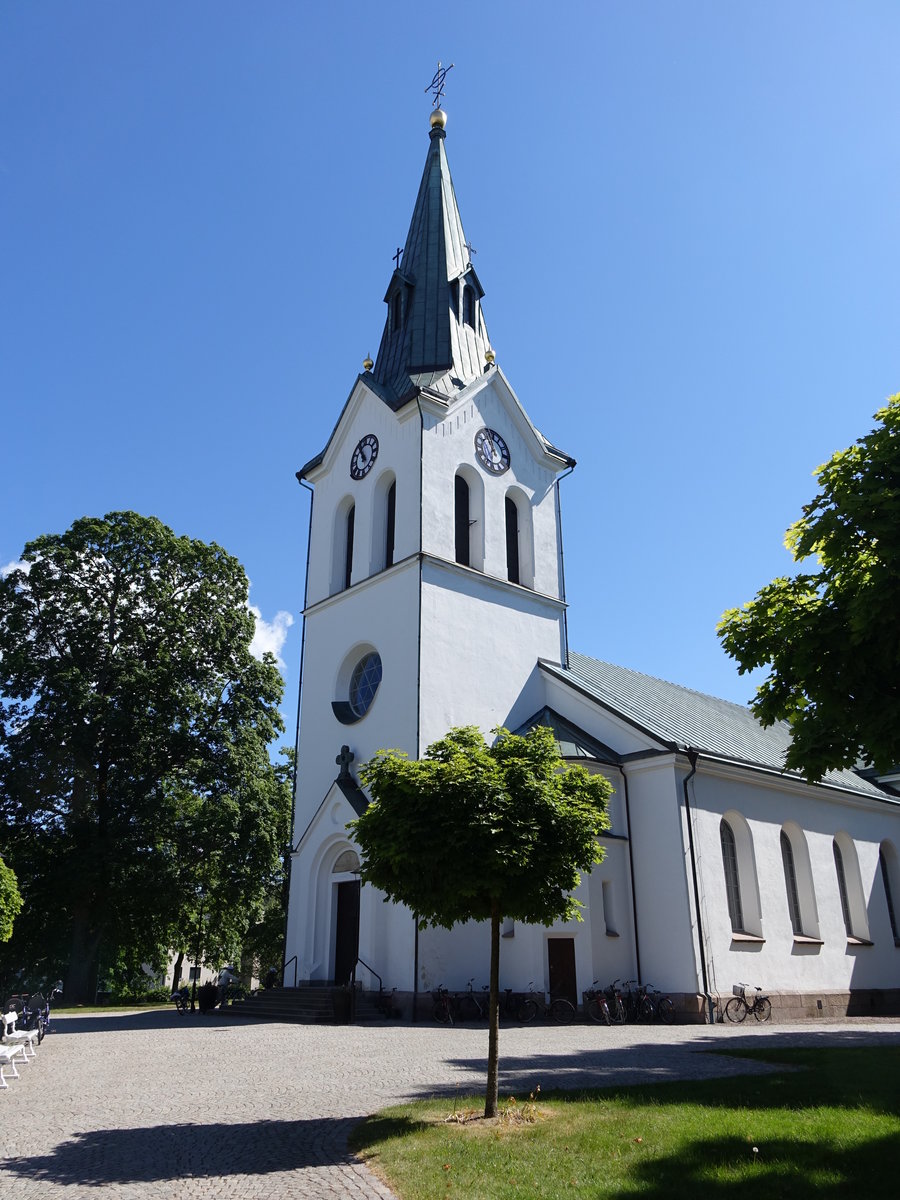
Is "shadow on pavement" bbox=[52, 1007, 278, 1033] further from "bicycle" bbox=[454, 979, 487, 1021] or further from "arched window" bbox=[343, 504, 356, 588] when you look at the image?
"arched window" bbox=[343, 504, 356, 588]

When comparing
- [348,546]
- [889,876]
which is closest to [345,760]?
[348,546]

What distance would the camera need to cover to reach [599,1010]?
19797 mm

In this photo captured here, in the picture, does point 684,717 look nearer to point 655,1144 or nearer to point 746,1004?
point 746,1004

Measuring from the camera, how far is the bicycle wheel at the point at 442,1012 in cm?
1927

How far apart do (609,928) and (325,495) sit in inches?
630

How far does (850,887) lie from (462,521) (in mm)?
16749

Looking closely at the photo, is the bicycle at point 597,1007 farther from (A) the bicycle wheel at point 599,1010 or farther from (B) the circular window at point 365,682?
(B) the circular window at point 365,682

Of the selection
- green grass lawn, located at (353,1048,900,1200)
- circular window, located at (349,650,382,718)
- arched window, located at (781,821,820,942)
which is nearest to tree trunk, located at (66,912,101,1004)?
circular window, located at (349,650,382,718)

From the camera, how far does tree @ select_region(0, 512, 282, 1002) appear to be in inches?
1142

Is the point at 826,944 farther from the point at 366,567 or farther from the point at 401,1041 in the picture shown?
the point at 366,567

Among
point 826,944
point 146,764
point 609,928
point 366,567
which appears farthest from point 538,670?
point 146,764

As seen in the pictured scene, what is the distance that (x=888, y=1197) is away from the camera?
18.9 feet

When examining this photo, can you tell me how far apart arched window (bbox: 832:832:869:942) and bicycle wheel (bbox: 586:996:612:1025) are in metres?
11.0

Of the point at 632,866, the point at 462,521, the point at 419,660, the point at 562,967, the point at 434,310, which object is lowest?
the point at 562,967
